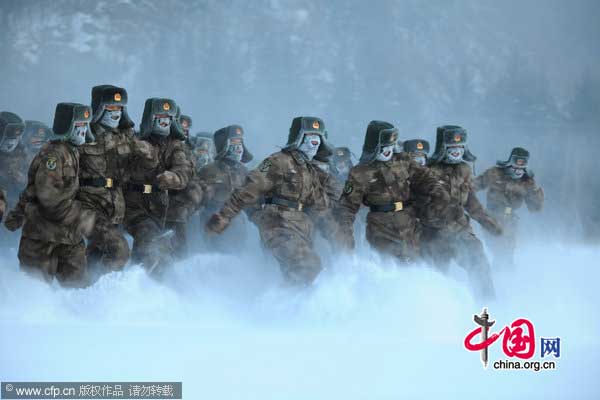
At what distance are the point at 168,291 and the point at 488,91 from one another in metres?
38.6

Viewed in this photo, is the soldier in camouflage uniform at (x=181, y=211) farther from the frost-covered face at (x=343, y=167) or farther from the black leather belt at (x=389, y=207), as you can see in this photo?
the frost-covered face at (x=343, y=167)

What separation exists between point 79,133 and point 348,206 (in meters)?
2.76

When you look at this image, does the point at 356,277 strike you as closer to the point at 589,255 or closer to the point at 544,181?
the point at 589,255

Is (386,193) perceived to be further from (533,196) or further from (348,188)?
(533,196)

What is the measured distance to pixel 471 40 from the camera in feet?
151

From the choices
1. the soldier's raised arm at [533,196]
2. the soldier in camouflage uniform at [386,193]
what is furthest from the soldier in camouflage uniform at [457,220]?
the soldier's raised arm at [533,196]

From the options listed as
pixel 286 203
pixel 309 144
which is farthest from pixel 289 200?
pixel 309 144

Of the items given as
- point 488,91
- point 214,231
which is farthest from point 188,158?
point 488,91

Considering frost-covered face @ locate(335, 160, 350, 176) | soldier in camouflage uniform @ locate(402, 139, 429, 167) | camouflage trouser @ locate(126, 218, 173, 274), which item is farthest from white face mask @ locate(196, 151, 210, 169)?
camouflage trouser @ locate(126, 218, 173, 274)

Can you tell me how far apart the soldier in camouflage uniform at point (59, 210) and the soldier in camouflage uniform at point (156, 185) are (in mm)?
941

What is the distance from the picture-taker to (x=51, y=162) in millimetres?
6984

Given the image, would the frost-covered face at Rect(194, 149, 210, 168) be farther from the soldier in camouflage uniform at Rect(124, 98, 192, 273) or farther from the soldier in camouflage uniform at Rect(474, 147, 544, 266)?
the soldier in camouflage uniform at Rect(474, 147, 544, 266)

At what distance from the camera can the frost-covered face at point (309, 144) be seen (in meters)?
7.99

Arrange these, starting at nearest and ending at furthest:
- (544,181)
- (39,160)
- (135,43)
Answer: (39,160) < (544,181) < (135,43)
